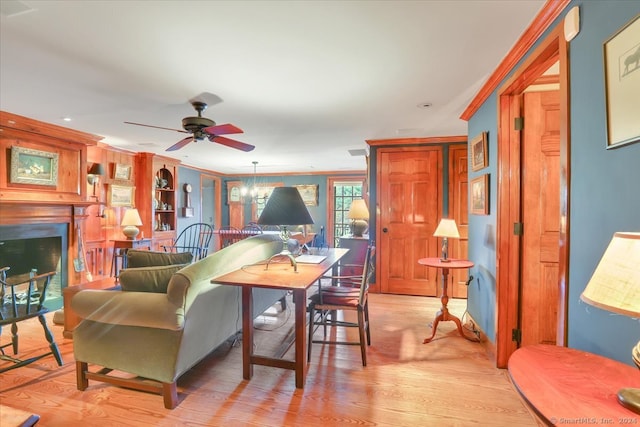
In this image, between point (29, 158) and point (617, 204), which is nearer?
point (617, 204)

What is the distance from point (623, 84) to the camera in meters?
1.08

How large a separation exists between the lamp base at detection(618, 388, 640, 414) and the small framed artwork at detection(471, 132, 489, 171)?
215 cm

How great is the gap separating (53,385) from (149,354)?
884 mm

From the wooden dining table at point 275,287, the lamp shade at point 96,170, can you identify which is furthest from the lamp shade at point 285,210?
the lamp shade at point 96,170

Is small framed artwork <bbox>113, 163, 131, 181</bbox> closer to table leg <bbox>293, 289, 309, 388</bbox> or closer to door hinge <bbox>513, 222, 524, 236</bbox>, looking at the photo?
table leg <bbox>293, 289, 309, 388</bbox>

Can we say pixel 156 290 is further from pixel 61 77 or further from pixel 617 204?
pixel 617 204

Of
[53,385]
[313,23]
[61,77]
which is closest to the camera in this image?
[313,23]

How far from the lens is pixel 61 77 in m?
2.40

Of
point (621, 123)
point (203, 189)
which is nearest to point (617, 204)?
point (621, 123)

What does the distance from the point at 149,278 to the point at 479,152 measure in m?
2.91

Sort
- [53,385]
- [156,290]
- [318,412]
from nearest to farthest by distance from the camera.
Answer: [318,412]
[156,290]
[53,385]

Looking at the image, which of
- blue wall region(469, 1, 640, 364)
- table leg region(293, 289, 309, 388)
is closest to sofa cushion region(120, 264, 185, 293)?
table leg region(293, 289, 309, 388)

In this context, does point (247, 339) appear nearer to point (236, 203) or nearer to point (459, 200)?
point (459, 200)

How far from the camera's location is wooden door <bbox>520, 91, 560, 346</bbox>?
2285mm
